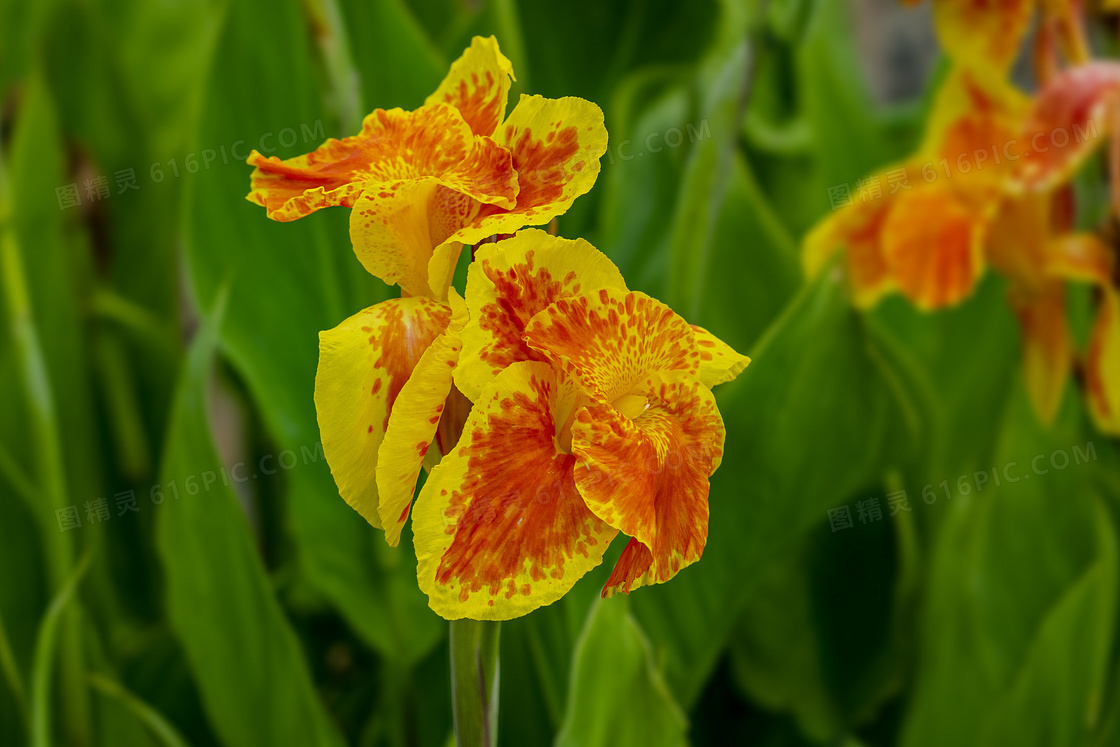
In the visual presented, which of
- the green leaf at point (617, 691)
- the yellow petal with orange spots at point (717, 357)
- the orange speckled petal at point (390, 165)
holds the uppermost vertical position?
the orange speckled petal at point (390, 165)

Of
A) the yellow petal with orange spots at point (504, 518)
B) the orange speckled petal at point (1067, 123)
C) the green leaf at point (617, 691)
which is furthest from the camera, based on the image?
the orange speckled petal at point (1067, 123)

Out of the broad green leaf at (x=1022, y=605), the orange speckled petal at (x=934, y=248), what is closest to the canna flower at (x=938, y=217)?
the orange speckled petal at (x=934, y=248)

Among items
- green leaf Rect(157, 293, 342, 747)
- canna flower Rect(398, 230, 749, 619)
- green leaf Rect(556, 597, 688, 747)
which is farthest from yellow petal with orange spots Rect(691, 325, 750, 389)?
green leaf Rect(157, 293, 342, 747)

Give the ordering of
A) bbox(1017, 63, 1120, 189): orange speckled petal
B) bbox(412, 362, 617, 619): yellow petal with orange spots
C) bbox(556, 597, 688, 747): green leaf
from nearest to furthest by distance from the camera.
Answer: bbox(412, 362, 617, 619): yellow petal with orange spots
bbox(556, 597, 688, 747): green leaf
bbox(1017, 63, 1120, 189): orange speckled petal

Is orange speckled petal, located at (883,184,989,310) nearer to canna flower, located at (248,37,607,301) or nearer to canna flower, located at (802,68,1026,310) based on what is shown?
canna flower, located at (802,68,1026,310)

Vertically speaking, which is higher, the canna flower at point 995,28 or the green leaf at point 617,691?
the canna flower at point 995,28

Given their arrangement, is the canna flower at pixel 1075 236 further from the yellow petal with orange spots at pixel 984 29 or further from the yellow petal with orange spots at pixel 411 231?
the yellow petal with orange spots at pixel 411 231

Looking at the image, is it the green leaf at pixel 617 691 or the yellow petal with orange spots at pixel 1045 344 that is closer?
the green leaf at pixel 617 691
